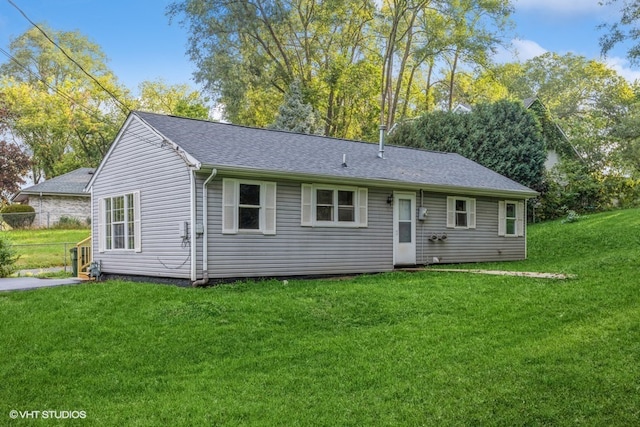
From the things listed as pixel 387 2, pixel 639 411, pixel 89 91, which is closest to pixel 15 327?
pixel 639 411

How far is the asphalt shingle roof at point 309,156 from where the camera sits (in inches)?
436

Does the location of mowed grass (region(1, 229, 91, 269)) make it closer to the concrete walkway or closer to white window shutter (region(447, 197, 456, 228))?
the concrete walkway

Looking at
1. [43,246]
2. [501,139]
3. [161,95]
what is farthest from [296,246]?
[161,95]

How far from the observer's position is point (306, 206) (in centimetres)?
1166

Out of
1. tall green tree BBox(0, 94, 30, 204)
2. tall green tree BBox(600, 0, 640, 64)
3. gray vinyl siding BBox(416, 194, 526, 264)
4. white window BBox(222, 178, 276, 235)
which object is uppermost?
tall green tree BBox(600, 0, 640, 64)

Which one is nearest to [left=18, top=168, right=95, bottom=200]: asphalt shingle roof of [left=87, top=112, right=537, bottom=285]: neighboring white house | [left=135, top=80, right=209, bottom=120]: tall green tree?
[left=135, top=80, right=209, bottom=120]: tall green tree

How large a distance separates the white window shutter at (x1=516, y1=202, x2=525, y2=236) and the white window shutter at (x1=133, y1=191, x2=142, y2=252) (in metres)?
11.4

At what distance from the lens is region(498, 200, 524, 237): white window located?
623 inches

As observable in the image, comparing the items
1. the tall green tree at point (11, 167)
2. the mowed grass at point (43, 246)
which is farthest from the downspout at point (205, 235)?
the tall green tree at point (11, 167)

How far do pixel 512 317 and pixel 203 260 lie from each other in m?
5.89

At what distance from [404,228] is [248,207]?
466 cm

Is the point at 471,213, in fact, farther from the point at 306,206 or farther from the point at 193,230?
the point at 193,230

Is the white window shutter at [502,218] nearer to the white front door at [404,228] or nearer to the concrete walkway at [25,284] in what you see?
the white front door at [404,228]

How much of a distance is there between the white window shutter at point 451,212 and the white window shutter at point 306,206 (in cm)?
471
